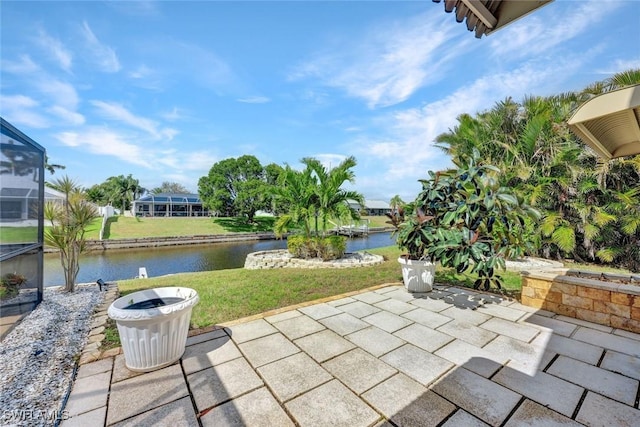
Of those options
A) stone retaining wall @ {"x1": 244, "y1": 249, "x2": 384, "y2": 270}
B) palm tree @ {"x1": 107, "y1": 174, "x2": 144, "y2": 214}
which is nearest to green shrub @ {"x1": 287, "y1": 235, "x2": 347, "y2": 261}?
stone retaining wall @ {"x1": 244, "y1": 249, "x2": 384, "y2": 270}

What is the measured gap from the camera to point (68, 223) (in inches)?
158

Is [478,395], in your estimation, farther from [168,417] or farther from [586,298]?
[586,298]

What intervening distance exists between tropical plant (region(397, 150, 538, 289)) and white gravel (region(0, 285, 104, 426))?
3.59 m

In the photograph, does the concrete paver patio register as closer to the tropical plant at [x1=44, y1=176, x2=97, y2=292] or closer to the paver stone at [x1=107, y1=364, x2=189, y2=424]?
the paver stone at [x1=107, y1=364, x2=189, y2=424]

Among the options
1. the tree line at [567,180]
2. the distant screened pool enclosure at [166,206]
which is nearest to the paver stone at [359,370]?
Result: the tree line at [567,180]

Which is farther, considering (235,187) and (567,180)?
(235,187)

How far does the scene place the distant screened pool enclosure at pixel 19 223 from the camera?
240cm

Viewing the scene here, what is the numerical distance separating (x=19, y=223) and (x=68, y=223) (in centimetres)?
139

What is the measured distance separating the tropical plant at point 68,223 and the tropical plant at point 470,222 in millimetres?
5012

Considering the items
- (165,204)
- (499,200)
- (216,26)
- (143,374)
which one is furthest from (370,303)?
(165,204)

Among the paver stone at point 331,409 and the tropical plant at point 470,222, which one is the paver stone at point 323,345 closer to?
the paver stone at point 331,409

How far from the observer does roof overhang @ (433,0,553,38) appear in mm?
1679

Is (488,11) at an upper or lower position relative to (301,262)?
upper

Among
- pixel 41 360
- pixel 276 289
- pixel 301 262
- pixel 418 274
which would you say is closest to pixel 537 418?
pixel 418 274
